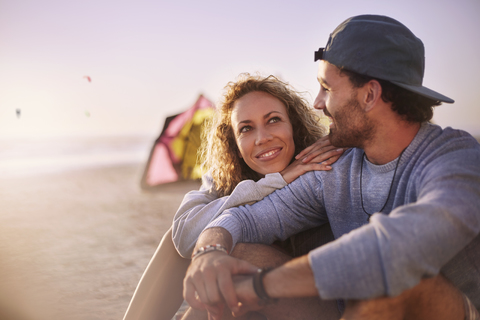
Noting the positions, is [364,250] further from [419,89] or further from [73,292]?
[73,292]

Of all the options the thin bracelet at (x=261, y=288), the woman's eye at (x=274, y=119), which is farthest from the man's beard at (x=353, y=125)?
the thin bracelet at (x=261, y=288)

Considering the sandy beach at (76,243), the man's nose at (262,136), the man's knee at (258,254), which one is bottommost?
the sandy beach at (76,243)

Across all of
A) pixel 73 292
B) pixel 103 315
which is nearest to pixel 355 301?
pixel 103 315

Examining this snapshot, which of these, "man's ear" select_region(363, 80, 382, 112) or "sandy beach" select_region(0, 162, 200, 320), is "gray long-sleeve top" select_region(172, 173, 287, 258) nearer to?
"man's ear" select_region(363, 80, 382, 112)

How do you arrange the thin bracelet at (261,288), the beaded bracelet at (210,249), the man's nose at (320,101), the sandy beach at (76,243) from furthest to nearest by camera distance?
1. the sandy beach at (76,243)
2. the man's nose at (320,101)
3. the beaded bracelet at (210,249)
4. the thin bracelet at (261,288)

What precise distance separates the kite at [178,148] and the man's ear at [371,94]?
631 centimetres

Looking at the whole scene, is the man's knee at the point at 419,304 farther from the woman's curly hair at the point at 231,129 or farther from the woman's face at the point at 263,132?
the woman's curly hair at the point at 231,129

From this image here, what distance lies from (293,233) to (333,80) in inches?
35.9

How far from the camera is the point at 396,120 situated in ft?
6.32

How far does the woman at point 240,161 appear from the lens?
92.4 inches

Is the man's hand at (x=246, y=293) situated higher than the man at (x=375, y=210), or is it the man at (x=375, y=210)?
the man at (x=375, y=210)

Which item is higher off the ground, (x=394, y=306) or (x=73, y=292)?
(x=394, y=306)

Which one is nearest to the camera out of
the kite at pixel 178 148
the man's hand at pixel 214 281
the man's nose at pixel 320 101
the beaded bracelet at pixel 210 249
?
the man's hand at pixel 214 281

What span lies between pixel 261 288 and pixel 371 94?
42.7 inches
